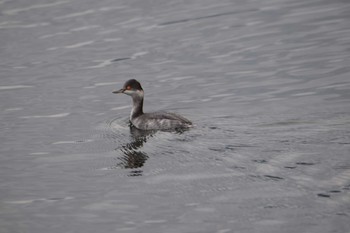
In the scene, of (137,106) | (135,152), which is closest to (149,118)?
(137,106)

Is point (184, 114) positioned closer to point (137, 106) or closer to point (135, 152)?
point (137, 106)

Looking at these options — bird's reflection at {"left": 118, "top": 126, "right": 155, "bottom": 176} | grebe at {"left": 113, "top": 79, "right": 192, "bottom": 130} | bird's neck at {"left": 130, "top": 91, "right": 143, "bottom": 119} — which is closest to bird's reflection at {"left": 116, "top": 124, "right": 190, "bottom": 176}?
bird's reflection at {"left": 118, "top": 126, "right": 155, "bottom": 176}

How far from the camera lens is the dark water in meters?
10.9

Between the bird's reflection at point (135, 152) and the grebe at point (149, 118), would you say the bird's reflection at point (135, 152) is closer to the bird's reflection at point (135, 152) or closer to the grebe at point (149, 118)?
the bird's reflection at point (135, 152)

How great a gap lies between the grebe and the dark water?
0.31 m

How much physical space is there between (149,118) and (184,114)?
1.18m

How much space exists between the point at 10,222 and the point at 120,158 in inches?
131

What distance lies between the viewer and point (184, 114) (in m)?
16.9

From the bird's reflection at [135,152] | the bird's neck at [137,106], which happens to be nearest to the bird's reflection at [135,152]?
the bird's reflection at [135,152]

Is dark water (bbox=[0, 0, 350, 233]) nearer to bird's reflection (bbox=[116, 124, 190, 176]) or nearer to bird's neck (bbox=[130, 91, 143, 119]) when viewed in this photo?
bird's reflection (bbox=[116, 124, 190, 176])

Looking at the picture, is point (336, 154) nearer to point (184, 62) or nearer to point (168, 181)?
point (168, 181)

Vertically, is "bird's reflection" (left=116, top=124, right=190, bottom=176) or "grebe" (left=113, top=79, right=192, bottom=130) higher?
"grebe" (left=113, top=79, right=192, bottom=130)

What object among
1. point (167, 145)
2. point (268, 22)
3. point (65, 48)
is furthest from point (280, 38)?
point (167, 145)

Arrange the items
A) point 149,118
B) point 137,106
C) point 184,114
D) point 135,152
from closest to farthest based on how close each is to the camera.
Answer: point 135,152 < point 149,118 < point 184,114 < point 137,106
